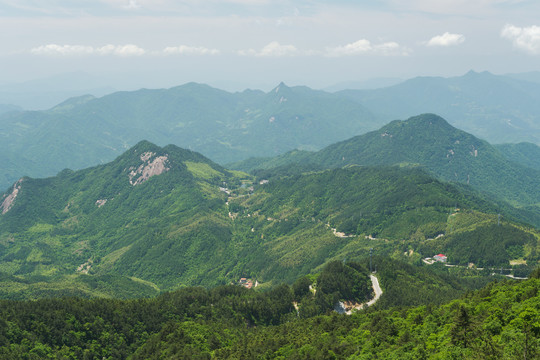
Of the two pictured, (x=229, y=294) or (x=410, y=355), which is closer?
(x=410, y=355)

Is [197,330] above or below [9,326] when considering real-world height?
below

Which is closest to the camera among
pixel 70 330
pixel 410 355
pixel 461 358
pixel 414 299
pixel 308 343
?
pixel 461 358

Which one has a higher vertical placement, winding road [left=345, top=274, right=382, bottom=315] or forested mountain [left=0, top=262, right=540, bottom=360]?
forested mountain [left=0, top=262, right=540, bottom=360]

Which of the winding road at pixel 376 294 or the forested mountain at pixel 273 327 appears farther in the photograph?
the winding road at pixel 376 294

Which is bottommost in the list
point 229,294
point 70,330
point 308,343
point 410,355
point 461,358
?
point 229,294

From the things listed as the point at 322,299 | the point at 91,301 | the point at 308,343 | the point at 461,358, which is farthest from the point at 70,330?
the point at 461,358

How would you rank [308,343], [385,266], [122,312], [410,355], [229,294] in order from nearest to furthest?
[410,355]
[308,343]
[122,312]
[229,294]
[385,266]

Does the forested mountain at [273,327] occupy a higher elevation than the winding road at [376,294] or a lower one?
higher

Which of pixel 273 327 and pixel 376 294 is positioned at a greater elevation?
pixel 273 327

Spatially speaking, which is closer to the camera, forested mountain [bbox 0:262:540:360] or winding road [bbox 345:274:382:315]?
forested mountain [bbox 0:262:540:360]

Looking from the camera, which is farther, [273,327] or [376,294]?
[376,294]

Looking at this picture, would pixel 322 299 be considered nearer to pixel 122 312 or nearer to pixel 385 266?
pixel 385 266
